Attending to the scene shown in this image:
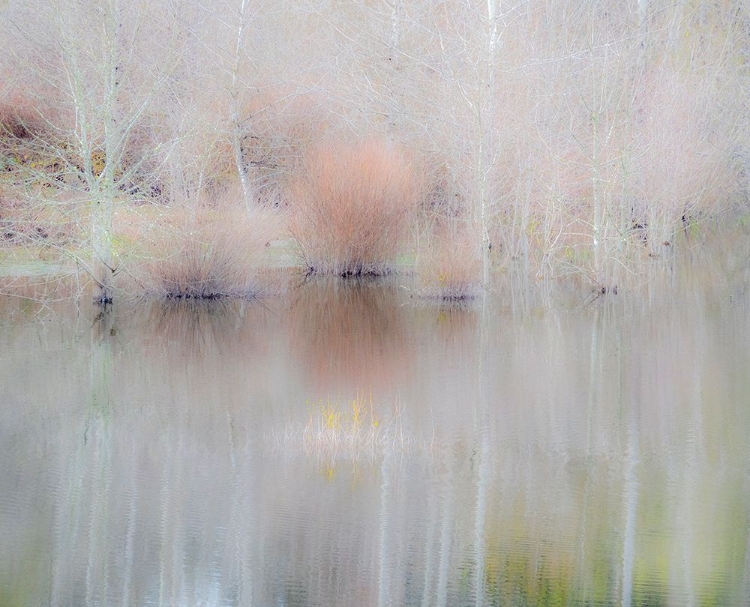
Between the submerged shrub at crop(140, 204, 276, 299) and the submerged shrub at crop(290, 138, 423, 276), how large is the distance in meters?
2.25

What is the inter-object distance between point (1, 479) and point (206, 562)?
90.6 inches

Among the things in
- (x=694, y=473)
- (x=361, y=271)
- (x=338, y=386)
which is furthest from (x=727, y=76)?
(x=694, y=473)

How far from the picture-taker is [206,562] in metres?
6.51

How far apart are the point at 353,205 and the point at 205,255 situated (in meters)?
4.08

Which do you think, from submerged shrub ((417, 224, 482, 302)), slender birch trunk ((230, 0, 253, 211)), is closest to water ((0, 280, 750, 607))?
submerged shrub ((417, 224, 482, 302))

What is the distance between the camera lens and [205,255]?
18359 mm

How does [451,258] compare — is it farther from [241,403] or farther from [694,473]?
[694,473]

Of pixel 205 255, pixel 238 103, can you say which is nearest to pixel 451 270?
pixel 205 255

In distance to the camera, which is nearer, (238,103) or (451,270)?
(451,270)

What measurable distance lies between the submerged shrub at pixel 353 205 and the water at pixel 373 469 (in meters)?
6.65

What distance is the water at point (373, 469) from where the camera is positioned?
6.37m

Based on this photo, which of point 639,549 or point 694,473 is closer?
point 639,549

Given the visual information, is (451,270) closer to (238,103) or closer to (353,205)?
(353,205)

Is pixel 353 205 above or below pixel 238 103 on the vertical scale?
below
